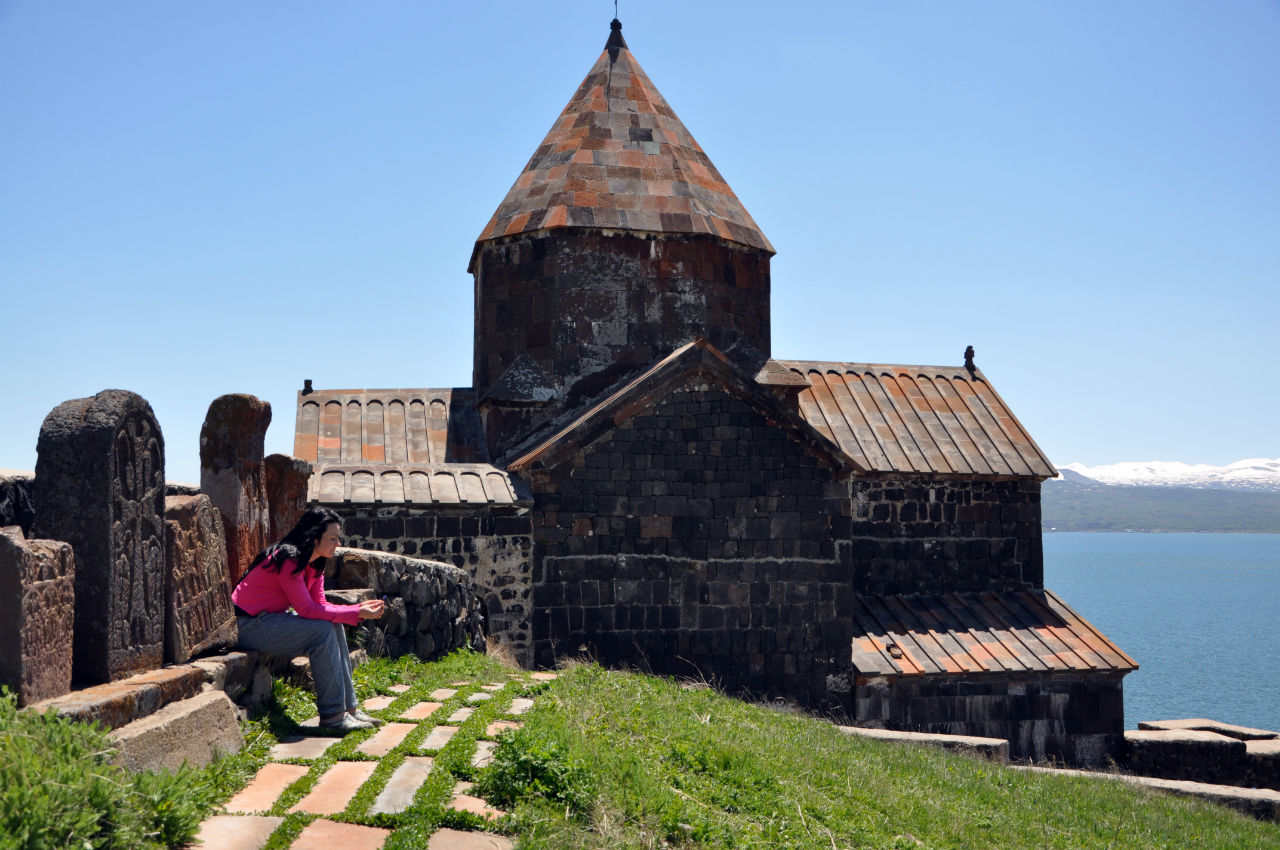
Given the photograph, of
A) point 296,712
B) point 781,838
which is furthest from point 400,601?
point 781,838

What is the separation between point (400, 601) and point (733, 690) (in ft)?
14.2

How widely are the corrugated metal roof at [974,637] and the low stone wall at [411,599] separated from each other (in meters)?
4.53

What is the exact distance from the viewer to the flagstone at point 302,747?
470 cm

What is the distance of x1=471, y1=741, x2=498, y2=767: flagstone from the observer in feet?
15.6

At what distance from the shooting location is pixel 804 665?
10906 millimetres

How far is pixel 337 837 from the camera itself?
12.3ft

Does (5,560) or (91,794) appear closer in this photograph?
(91,794)

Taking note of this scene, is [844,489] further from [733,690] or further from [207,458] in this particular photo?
[207,458]

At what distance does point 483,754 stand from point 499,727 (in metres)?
0.67

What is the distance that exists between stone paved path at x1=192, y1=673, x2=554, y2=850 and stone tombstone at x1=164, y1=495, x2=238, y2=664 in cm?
60

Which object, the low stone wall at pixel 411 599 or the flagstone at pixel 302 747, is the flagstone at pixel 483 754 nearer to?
the flagstone at pixel 302 747

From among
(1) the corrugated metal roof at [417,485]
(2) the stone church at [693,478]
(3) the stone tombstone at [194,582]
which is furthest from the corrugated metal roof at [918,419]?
(3) the stone tombstone at [194,582]

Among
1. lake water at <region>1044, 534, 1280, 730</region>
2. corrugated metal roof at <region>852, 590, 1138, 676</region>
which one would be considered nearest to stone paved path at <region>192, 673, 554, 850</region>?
corrugated metal roof at <region>852, 590, 1138, 676</region>

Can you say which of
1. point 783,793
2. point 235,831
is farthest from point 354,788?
point 783,793
